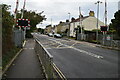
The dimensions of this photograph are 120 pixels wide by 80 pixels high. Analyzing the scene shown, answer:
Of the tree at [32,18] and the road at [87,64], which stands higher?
the tree at [32,18]

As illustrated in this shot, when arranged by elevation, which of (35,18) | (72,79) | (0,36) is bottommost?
(72,79)

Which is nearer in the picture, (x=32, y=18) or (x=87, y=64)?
(x=87, y=64)

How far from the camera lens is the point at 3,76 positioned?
752 cm

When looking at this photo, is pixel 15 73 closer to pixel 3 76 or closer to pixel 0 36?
pixel 3 76

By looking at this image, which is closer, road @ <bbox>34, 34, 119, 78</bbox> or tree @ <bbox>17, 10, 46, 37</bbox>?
road @ <bbox>34, 34, 119, 78</bbox>

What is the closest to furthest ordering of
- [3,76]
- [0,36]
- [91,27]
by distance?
[3,76] → [0,36] → [91,27]

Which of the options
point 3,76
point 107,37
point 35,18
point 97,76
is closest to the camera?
point 3,76

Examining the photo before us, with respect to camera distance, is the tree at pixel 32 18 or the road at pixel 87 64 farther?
the tree at pixel 32 18

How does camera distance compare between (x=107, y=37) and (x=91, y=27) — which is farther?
(x=91, y=27)

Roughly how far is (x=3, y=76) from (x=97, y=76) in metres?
3.73

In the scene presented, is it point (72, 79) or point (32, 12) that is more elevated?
point (32, 12)

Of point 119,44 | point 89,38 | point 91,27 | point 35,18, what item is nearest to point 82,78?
point 119,44

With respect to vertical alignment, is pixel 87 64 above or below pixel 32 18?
below

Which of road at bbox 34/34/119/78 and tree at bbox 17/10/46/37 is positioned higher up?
tree at bbox 17/10/46/37
